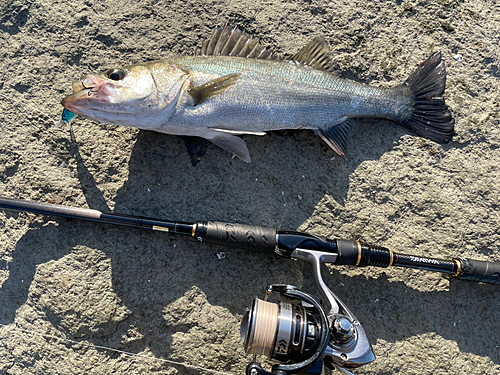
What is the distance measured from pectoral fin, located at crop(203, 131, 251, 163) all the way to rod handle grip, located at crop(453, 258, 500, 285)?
1.69m

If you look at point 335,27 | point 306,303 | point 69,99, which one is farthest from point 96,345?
point 335,27

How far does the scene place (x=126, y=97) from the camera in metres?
2.35

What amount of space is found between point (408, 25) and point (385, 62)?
15.1 inches

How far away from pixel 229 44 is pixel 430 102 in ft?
5.22

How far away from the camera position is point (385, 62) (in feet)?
9.50

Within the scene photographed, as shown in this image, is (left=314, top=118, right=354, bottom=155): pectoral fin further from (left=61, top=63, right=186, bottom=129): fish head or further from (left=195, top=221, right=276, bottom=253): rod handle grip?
(left=61, top=63, right=186, bottom=129): fish head

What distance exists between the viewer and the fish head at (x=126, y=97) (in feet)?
7.52

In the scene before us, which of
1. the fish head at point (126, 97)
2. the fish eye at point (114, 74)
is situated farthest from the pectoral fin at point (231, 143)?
the fish eye at point (114, 74)

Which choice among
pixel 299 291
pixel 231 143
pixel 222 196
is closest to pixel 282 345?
pixel 299 291

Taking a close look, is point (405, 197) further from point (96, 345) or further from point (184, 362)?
point (96, 345)

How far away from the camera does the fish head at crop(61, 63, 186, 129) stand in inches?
90.2

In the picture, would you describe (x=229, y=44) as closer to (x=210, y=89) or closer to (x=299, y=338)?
(x=210, y=89)

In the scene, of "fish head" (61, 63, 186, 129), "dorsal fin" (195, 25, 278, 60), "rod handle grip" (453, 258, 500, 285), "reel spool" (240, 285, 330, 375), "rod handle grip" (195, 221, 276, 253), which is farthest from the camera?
"dorsal fin" (195, 25, 278, 60)

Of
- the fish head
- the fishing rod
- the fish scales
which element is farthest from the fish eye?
the fishing rod
